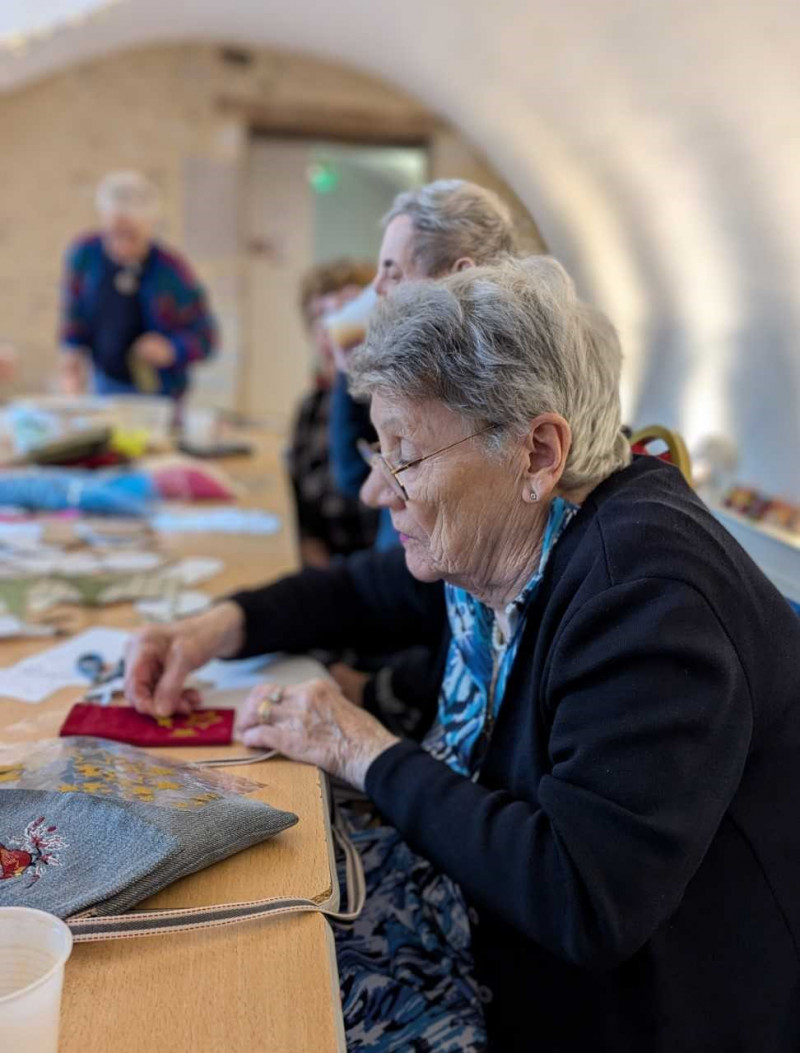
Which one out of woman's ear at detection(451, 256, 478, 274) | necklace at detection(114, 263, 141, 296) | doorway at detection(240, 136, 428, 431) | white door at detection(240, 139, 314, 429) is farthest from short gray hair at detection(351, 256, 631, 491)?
white door at detection(240, 139, 314, 429)

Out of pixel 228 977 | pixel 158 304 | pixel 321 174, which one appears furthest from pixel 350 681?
pixel 321 174

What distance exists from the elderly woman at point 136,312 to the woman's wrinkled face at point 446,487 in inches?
137

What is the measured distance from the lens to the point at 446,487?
1.13 metres

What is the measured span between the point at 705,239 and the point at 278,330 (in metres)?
5.66

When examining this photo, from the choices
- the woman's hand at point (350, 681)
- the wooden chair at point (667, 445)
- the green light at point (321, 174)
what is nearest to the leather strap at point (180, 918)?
the wooden chair at point (667, 445)

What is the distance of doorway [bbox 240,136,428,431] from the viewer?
7.29 m

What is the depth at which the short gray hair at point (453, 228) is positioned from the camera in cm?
146

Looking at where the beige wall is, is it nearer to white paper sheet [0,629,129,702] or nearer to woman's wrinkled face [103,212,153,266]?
woman's wrinkled face [103,212,153,266]

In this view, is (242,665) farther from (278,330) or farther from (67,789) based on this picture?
(278,330)

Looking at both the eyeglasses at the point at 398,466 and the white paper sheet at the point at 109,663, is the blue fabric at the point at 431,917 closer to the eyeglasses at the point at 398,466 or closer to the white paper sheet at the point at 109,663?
the eyeglasses at the point at 398,466

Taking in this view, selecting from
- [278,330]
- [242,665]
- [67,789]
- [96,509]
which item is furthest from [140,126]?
[67,789]

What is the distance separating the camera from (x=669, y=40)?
80.7 inches

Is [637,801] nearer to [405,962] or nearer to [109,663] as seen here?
[405,962]

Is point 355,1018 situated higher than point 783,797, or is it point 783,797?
point 783,797
